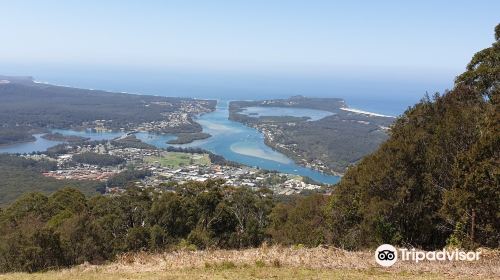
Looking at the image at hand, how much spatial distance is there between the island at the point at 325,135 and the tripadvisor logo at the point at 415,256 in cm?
4893

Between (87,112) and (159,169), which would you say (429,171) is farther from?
(87,112)

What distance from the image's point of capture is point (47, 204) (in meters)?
24.2

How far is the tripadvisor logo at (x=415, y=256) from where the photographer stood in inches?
358

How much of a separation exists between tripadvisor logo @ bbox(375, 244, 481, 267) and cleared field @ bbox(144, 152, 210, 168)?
61456 mm

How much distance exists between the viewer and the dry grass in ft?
26.4

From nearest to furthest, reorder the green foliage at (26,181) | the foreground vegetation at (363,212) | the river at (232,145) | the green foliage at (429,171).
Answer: the foreground vegetation at (363,212) < the green foliage at (429,171) < the green foliage at (26,181) < the river at (232,145)

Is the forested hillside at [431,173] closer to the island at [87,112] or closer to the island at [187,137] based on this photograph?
the island at [187,137]

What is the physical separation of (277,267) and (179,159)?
227 ft

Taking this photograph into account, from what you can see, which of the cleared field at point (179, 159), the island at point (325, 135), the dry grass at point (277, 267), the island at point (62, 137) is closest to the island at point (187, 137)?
the cleared field at point (179, 159)

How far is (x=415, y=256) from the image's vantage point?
9508 millimetres

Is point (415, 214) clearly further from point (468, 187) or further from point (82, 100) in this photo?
point (82, 100)

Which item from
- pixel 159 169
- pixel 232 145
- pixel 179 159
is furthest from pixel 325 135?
pixel 159 169

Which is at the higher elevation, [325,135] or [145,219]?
[145,219]

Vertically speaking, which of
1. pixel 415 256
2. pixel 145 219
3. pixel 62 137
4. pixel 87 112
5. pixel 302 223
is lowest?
pixel 62 137
